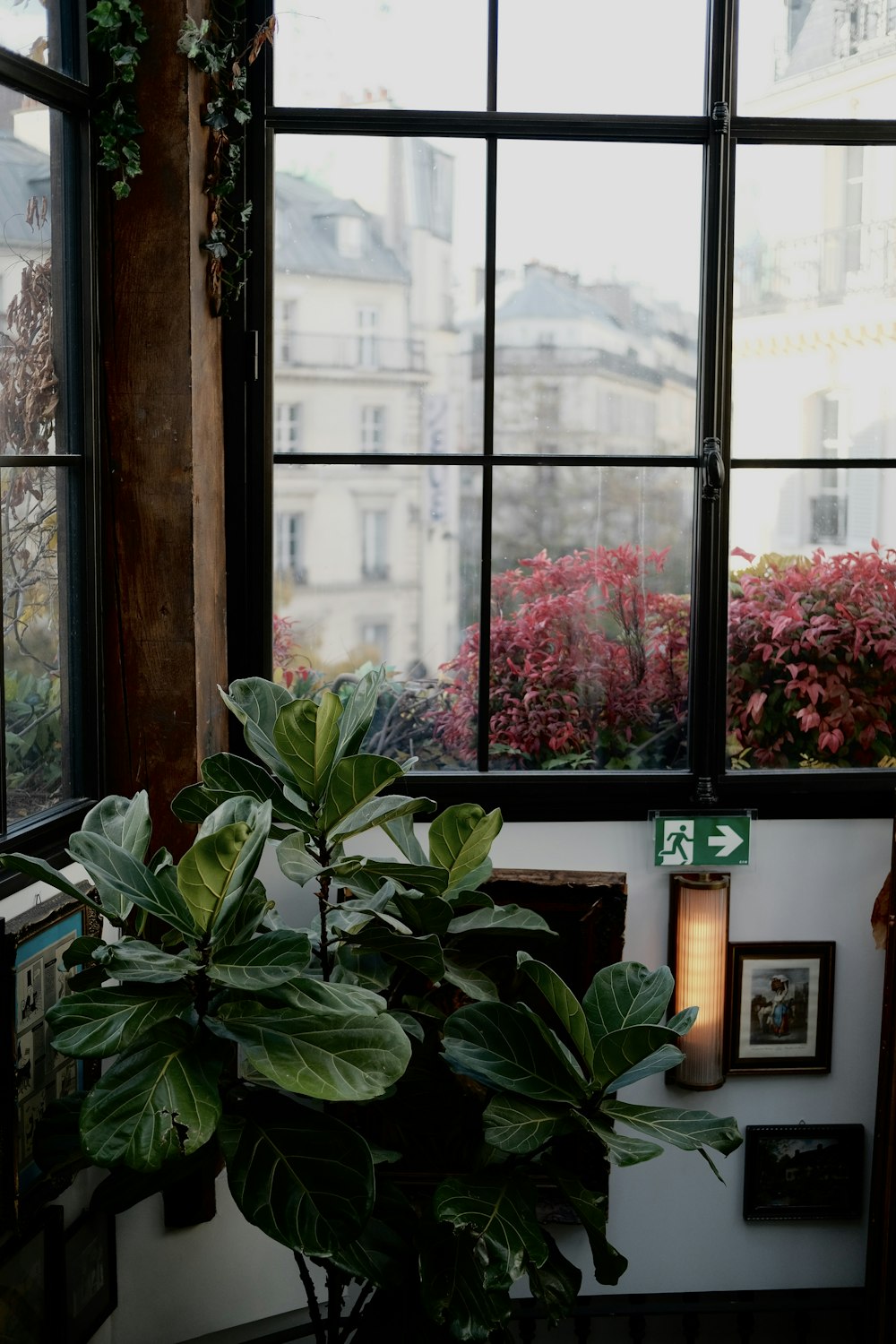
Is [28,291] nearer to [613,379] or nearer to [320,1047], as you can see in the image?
[613,379]

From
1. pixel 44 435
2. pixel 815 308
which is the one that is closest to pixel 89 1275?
pixel 44 435

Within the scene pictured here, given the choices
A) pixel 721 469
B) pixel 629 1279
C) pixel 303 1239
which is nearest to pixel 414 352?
pixel 721 469

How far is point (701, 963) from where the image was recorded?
116 inches

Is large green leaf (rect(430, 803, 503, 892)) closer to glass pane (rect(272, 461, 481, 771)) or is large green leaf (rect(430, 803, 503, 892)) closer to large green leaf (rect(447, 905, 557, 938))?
large green leaf (rect(447, 905, 557, 938))

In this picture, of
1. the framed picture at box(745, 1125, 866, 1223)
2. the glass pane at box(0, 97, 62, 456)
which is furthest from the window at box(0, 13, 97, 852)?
the framed picture at box(745, 1125, 866, 1223)

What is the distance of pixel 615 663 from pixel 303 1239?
5.38 ft

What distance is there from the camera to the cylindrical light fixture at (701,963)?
2.94 meters

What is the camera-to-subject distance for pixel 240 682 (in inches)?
81.8

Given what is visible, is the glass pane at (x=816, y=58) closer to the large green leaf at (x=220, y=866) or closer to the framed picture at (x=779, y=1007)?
the framed picture at (x=779, y=1007)

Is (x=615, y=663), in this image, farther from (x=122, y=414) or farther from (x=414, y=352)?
(x=122, y=414)

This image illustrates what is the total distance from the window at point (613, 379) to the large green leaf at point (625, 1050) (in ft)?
3.22

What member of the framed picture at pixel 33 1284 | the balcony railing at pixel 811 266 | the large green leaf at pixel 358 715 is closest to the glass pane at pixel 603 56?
the balcony railing at pixel 811 266

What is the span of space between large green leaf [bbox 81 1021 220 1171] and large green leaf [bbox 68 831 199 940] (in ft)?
0.51

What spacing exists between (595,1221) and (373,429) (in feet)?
5.79
